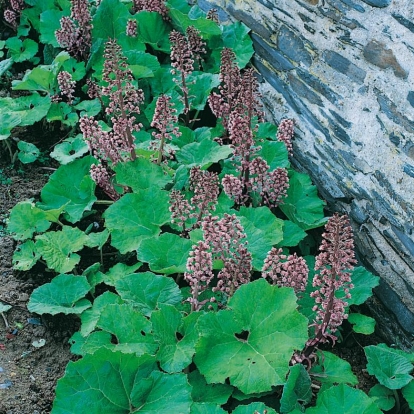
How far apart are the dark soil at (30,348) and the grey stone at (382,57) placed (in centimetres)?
143

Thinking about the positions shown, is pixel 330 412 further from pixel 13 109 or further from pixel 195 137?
pixel 13 109

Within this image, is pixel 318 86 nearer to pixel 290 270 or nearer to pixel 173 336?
pixel 290 270

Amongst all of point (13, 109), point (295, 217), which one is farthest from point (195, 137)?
point (13, 109)

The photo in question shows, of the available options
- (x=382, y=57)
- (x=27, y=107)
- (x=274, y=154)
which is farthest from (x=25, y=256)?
(x=382, y=57)

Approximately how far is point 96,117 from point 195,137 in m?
0.90

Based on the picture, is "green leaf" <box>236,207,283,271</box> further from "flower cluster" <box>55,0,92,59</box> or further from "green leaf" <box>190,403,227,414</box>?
"flower cluster" <box>55,0,92,59</box>

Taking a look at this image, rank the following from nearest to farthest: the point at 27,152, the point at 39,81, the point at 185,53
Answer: the point at 185,53, the point at 27,152, the point at 39,81

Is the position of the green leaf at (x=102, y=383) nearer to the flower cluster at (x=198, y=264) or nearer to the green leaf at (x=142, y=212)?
the flower cluster at (x=198, y=264)

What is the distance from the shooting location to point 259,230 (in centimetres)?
308

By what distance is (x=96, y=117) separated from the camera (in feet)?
14.4

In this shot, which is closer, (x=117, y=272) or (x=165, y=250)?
(x=165, y=250)

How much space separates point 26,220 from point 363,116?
206cm

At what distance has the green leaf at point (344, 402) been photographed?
7.77 feet

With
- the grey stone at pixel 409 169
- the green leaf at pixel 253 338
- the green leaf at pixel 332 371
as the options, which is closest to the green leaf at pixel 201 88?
the grey stone at pixel 409 169
